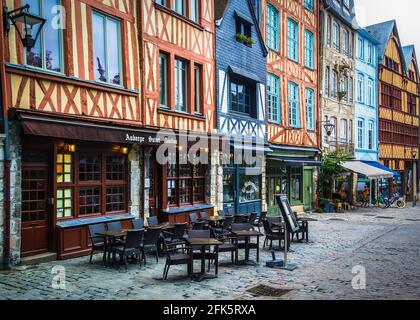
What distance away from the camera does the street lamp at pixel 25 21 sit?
7000 mm

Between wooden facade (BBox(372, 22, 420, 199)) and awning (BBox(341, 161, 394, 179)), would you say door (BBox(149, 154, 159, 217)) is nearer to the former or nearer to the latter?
awning (BBox(341, 161, 394, 179))

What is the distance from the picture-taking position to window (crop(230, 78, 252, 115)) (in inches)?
594

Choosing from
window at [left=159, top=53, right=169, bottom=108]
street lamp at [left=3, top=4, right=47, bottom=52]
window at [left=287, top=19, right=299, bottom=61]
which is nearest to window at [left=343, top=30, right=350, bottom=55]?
window at [left=287, top=19, right=299, bottom=61]

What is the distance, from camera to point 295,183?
19344 mm

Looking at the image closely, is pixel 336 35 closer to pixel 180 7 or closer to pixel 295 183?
pixel 295 183

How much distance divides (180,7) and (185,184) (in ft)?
17.8

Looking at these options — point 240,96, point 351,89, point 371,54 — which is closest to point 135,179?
point 240,96

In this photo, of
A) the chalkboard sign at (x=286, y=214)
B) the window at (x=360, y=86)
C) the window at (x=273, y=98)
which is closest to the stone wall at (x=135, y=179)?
the chalkboard sign at (x=286, y=214)

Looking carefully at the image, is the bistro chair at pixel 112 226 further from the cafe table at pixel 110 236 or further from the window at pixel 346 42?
the window at pixel 346 42

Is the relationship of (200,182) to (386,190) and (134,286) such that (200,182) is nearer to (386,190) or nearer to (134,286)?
(134,286)

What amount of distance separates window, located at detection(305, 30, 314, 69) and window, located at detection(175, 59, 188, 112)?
30.9ft
